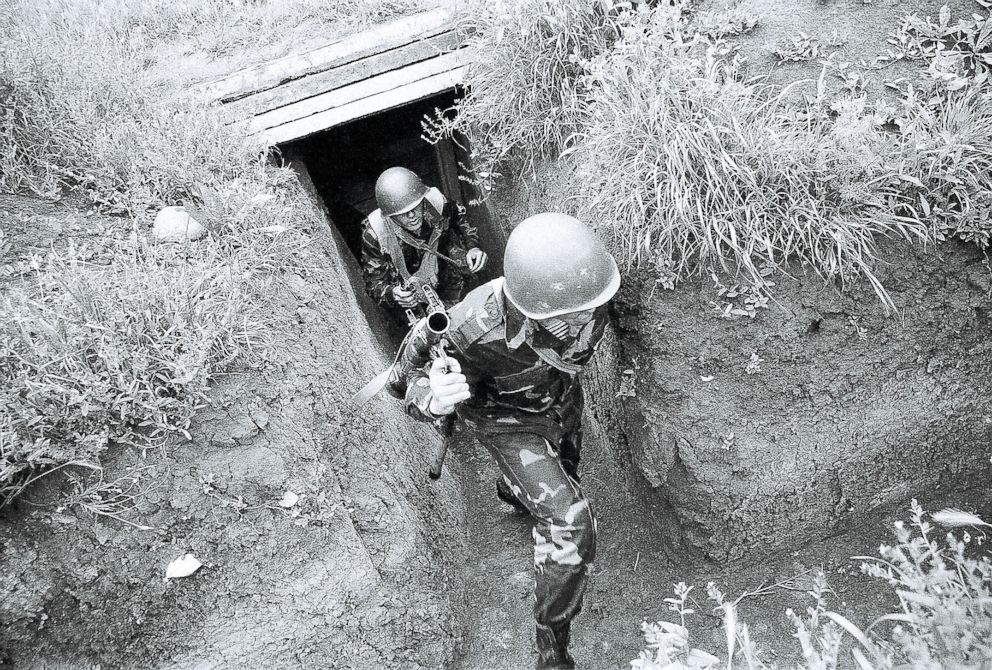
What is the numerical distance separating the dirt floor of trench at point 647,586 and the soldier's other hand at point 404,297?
1663 millimetres

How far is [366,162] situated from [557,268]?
493 centimetres

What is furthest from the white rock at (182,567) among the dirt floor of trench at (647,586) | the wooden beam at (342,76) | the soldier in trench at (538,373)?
the wooden beam at (342,76)

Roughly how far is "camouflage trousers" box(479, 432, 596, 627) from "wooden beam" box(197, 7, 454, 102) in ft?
11.2

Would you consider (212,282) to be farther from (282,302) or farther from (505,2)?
(505,2)

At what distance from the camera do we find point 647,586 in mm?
2961

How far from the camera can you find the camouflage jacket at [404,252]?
4.22 metres

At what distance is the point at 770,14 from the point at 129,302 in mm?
3312

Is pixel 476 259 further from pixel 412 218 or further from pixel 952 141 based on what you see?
pixel 952 141

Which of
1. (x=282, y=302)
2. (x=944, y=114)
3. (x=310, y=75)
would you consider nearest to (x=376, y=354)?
(x=282, y=302)

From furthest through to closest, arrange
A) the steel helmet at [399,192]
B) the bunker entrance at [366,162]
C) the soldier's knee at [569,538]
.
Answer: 1. the bunker entrance at [366,162]
2. the steel helmet at [399,192]
3. the soldier's knee at [569,538]

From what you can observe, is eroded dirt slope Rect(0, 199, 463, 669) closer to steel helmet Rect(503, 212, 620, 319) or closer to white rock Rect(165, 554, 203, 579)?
white rock Rect(165, 554, 203, 579)

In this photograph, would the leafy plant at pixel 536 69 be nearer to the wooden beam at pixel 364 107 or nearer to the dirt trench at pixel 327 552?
the wooden beam at pixel 364 107

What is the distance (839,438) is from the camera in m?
2.60

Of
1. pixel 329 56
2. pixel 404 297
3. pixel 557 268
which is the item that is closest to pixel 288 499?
pixel 557 268
